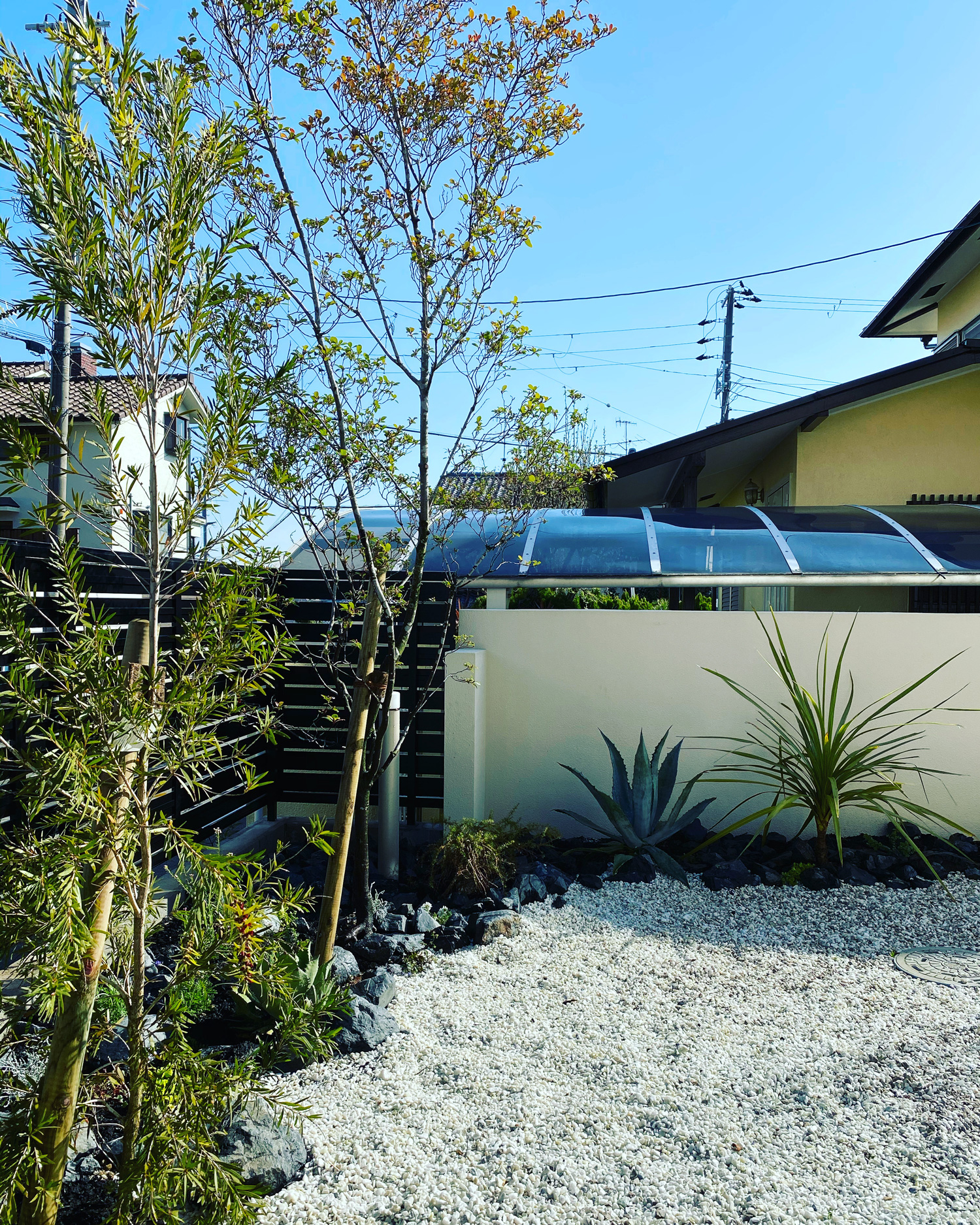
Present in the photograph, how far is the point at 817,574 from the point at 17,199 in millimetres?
4739

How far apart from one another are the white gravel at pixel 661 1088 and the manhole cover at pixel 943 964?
6 cm

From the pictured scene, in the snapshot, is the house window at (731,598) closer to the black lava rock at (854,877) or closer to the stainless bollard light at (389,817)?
the black lava rock at (854,877)

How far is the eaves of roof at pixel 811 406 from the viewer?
24.8 feet

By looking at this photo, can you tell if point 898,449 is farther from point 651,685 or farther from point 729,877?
point 729,877

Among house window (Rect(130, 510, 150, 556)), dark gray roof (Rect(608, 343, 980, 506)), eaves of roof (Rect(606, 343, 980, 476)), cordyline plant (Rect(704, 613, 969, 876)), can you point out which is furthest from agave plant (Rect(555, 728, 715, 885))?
eaves of roof (Rect(606, 343, 980, 476))

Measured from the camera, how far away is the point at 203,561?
5.95 ft

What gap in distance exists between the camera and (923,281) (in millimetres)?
10344

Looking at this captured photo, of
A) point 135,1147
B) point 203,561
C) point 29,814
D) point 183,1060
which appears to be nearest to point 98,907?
point 29,814

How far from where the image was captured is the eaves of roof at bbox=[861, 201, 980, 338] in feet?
28.9

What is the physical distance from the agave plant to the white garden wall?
1.31 feet

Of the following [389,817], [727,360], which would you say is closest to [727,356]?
[727,360]

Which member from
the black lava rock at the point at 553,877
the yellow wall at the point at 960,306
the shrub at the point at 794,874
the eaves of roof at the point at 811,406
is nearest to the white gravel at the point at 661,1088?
the black lava rock at the point at 553,877

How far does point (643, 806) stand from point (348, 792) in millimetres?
2205

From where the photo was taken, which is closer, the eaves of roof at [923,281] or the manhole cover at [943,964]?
the manhole cover at [943,964]
